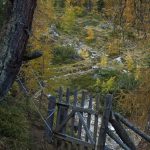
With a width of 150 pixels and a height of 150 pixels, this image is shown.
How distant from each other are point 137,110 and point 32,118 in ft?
14.1

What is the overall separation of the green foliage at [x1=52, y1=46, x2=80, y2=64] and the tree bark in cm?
3006

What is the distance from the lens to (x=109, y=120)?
26.8 feet

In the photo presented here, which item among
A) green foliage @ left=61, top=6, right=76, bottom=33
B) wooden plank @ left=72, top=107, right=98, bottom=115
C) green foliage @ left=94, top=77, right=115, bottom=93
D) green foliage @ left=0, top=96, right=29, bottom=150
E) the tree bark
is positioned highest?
the tree bark

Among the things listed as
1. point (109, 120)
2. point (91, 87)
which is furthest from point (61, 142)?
point (91, 87)

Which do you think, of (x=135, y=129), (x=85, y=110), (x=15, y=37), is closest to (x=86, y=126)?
(x=85, y=110)

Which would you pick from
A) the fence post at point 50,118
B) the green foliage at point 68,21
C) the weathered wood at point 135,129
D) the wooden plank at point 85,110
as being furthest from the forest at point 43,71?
the green foliage at point 68,21

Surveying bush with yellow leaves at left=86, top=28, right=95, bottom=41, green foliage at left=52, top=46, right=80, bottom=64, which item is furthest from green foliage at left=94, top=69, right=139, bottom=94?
bush with yellow leaves at left=86, top=28, right=95, bottom=41

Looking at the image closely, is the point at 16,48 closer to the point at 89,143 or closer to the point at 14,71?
the point at 14,71

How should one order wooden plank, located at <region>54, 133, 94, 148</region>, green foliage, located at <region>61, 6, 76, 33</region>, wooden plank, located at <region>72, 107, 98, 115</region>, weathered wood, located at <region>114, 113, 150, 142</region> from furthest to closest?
1. green foliage, located at <region>61, 6, 76, 33</region>
2. wooden plank, located at <region>54, 133, 94, 148</region>
3. wooden plank, located at <region>72, 107, 98, 115</region>
4. weathered wood, located at <region>114, 113, 150, 142</region>

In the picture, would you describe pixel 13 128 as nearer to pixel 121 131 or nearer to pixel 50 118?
pixel 50 118

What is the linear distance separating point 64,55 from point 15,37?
3123 centimetres

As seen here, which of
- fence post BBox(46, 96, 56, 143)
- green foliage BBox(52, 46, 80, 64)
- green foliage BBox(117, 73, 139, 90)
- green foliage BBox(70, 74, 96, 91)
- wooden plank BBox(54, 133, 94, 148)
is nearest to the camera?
wooden plank BBox(54, 133, 94, 148)

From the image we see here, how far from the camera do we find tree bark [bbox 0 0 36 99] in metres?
6.19

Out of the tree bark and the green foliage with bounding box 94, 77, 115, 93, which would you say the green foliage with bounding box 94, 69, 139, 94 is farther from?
the tree bark
